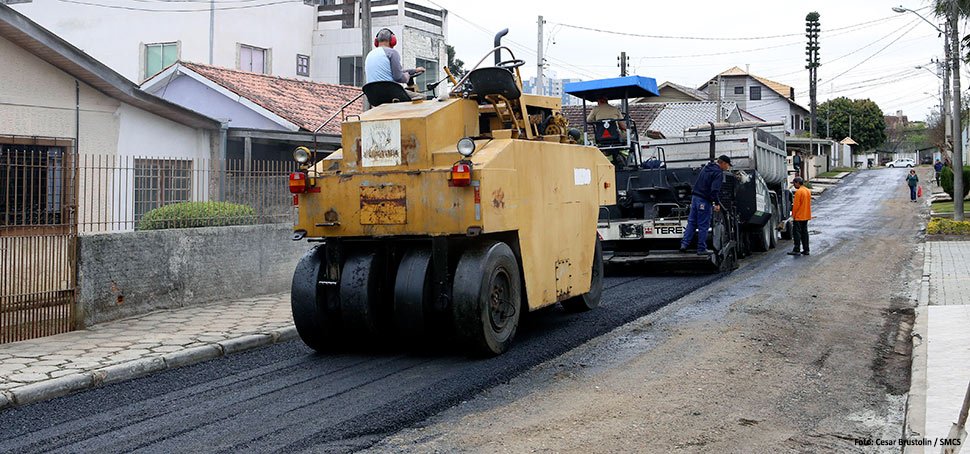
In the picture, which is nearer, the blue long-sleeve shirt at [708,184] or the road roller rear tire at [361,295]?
the road roller rear tire at [361,295]

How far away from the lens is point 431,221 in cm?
784

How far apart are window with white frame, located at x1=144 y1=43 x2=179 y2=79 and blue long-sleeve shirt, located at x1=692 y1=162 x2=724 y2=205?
19.9m

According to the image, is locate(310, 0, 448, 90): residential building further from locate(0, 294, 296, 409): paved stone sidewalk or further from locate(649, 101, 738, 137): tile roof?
locate(0, 294, 296, 409): paved stone sidewalk

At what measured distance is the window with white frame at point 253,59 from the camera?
3052 centimetres

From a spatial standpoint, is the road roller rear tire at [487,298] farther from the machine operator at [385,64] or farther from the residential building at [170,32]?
the residential building at [170,32]

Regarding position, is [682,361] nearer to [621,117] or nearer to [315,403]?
[315,403]

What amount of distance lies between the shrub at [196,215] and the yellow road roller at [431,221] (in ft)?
10.2

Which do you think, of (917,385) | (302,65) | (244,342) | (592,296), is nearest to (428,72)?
(302,65)

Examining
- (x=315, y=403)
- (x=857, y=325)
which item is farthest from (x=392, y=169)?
(x=857, y=325)

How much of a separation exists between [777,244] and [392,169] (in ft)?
48.7

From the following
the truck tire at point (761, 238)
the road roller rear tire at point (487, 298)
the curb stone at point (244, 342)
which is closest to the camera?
the road roller rear tire at point (487, 298)

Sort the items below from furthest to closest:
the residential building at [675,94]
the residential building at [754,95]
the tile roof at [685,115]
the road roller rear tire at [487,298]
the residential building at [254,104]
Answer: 1. the residential building at [754,95]
2. the residential building at [675,94]
3. the tile roof at [685,115]
4. the residential building at [254,104]
5. the road roller rear tire at [487,298]

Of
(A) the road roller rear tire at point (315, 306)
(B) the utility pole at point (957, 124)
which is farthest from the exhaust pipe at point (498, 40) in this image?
(B) the utility pole at point (957, 124)

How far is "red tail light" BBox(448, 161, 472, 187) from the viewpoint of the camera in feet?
24.9
